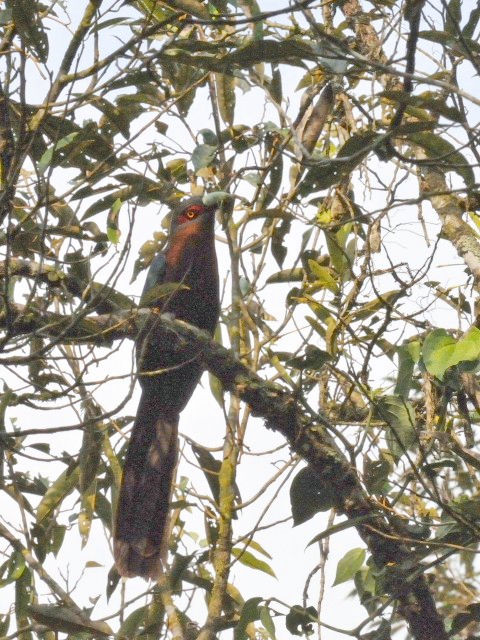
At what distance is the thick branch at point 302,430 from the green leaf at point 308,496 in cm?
3

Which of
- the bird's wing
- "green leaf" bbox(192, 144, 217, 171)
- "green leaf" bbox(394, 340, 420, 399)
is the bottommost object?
"green leaf" bbox(394, 340, 420, 399)

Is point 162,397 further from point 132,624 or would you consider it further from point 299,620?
point 299,620

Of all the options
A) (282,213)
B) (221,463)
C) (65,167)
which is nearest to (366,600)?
(221,463)

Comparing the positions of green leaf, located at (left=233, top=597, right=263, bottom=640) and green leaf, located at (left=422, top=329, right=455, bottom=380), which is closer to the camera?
green leaf, located at (left=422, top=329, right=455, bottom=380)

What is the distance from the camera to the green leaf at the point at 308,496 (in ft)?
8.41

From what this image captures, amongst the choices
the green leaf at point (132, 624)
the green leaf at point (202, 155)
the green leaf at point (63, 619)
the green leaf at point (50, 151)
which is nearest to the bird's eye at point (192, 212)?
the green leaf at point (202, 155)

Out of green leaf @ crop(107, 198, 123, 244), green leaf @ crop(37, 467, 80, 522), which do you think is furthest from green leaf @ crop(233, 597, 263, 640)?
green leaf @ crop(107, 198, 123, 244)

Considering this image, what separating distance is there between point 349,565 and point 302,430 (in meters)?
0.46

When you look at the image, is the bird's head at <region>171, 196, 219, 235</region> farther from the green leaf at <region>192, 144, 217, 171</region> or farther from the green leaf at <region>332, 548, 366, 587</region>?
the green leaf at <region>332, 548, 366, 587</region>

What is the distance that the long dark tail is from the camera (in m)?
3.38

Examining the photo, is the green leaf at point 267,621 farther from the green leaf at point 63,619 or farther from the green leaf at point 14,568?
the green leaf at point 14,568

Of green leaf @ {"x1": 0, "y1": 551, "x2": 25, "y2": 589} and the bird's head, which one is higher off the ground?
the bird's head

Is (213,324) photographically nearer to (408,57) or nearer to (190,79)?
(190,79)

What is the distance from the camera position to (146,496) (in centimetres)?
358
